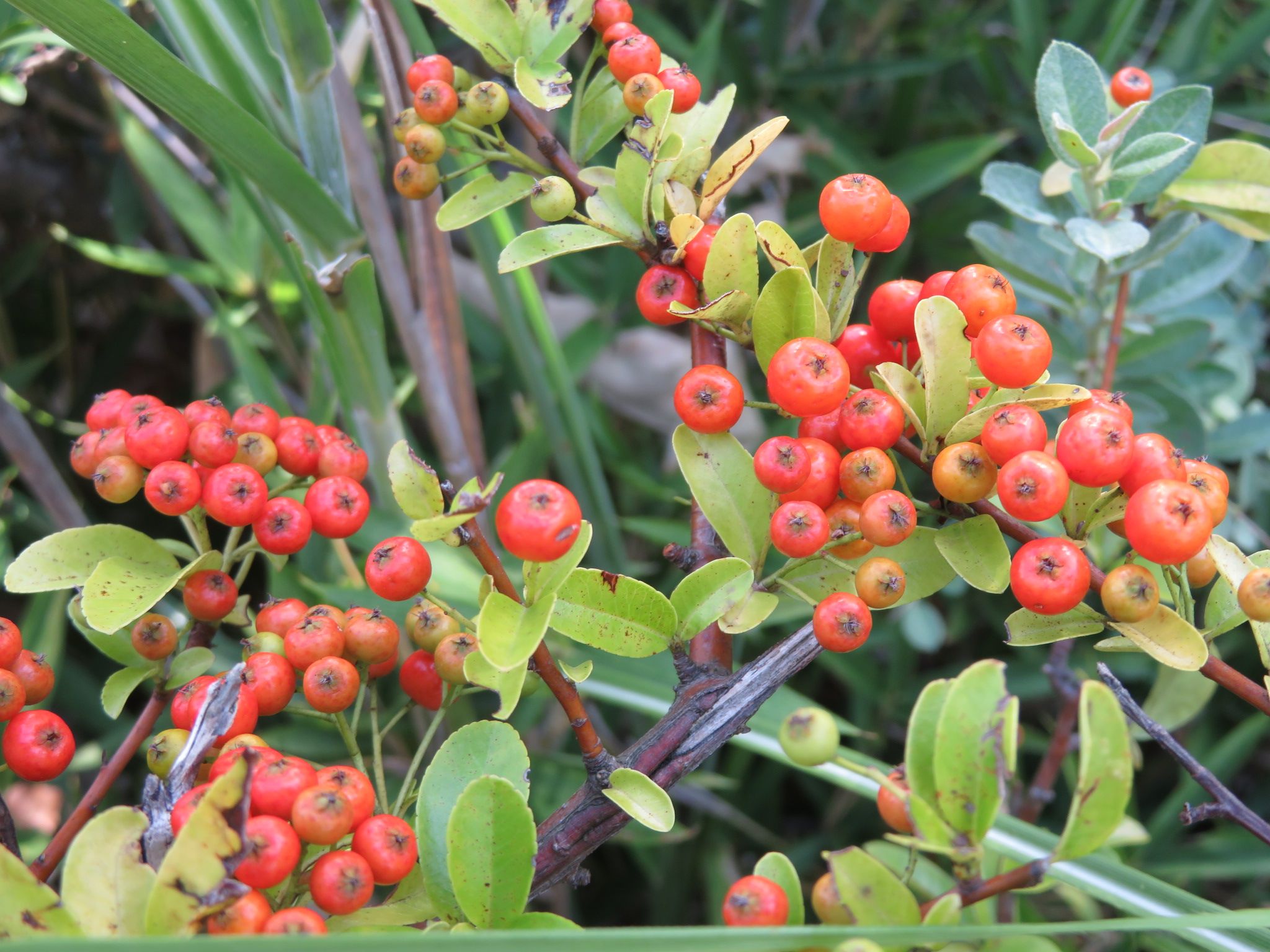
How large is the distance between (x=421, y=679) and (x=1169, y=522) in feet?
1.58

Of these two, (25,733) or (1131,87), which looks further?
(1131,87)

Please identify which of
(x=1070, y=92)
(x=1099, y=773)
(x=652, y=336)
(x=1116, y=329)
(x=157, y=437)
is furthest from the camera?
(x=652, y=336)

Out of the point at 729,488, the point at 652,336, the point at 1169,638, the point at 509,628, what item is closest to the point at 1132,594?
the point at 1169,638

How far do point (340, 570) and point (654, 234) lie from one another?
2.73 ft

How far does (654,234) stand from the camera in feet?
2.26

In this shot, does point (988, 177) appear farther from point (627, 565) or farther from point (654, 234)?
point (627, 565)

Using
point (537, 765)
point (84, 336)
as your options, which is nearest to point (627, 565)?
point (537, 765)

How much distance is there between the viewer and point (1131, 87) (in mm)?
883

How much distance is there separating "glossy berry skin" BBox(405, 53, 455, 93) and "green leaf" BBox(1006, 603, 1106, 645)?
0.53 m

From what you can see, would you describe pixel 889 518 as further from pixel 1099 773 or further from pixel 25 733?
pixel 25 733

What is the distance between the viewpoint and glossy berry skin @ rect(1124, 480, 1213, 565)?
1.73 feet

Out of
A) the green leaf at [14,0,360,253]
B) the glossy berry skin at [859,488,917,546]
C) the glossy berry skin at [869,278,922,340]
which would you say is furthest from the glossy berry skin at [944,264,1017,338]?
the green leaf at [14,0,360,253]

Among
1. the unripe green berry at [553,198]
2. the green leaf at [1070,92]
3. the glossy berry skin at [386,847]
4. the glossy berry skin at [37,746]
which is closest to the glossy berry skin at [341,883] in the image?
the glossy berry skin at [386,847]

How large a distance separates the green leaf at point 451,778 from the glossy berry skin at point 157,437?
0.27m
